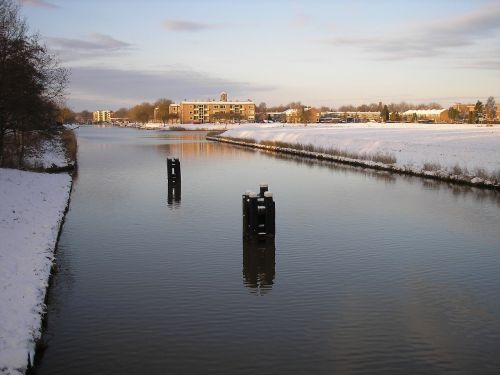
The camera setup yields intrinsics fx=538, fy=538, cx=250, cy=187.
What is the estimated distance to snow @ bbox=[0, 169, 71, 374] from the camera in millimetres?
9172

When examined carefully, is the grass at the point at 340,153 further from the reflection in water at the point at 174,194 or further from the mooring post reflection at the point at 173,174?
the reflection in water at the point at 174,194

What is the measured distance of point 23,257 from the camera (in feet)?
45.3

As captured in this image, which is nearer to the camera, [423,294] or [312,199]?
[423,294]

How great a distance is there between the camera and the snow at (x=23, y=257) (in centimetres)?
917

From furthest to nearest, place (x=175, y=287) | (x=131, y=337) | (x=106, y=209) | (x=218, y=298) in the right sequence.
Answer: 1. (x=106, y=209)
2. (x=175, y=287)
3. (x=218, y=298)
4. (x=131, y=337)

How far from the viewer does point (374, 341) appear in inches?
400

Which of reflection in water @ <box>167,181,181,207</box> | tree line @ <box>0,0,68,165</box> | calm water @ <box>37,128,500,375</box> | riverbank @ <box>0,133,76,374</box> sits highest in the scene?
tree line @ <box>0,0,68,165</box>

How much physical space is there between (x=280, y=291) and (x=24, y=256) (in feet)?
21.9

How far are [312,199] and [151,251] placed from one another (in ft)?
41.2

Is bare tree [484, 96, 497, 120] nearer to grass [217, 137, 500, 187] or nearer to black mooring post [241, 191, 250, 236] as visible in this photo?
grass [217, 137, 500, 187]

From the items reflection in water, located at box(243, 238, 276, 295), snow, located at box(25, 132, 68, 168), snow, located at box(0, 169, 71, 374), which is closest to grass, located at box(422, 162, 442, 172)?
reflection in water, located at box(243, 238, 276, 295)

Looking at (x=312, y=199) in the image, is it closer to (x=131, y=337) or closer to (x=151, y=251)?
(x=151, y=251)

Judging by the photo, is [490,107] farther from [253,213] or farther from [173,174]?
[253,213]

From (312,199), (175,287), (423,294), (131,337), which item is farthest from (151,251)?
(312,199)
